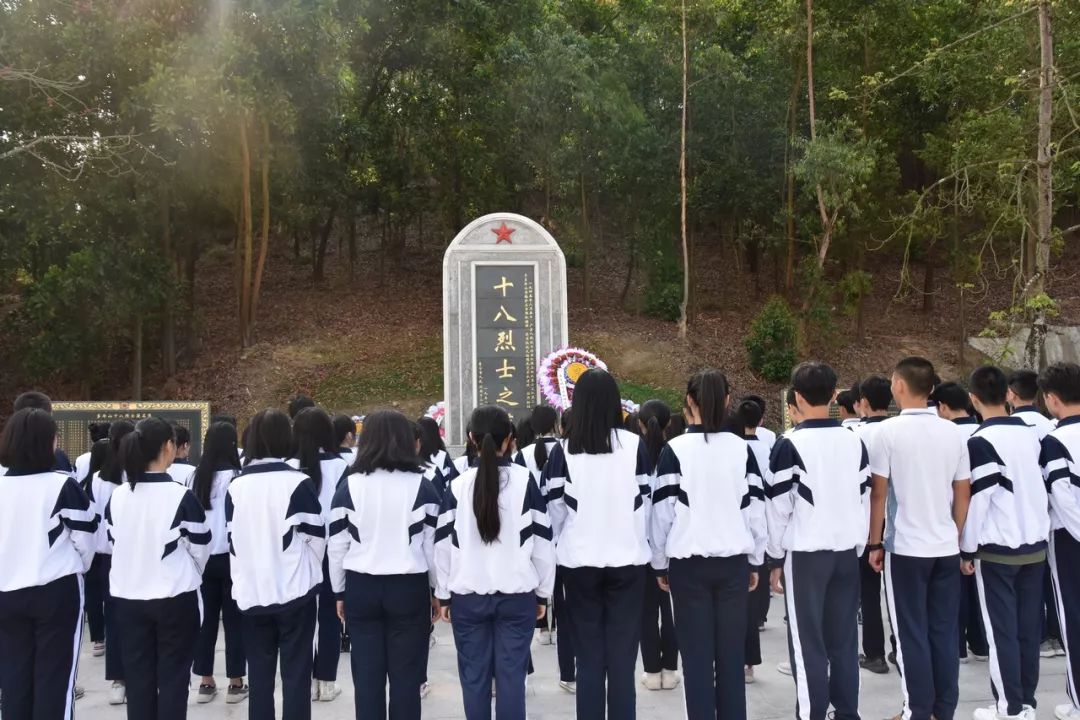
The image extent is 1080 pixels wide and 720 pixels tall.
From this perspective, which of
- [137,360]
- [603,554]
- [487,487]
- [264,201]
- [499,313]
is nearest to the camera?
[487,487]

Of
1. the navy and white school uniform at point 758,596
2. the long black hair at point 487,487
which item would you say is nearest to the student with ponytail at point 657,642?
the navy and white school uniform at point 758,596

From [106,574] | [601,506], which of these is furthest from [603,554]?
[106,574]

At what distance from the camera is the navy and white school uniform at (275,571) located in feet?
10.1

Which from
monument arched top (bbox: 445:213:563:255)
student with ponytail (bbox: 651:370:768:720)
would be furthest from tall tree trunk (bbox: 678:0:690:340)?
student with ponytail (bbox: 651:370:768:720)

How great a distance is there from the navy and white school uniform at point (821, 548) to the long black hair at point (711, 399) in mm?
332

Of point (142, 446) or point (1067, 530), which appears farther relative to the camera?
point (1067, 530)

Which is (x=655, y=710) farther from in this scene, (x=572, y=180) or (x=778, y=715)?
(x=572, y=180)

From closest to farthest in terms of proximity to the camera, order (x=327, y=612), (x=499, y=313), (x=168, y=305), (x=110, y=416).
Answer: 1. (x=327, y=612)
2. (x=110, y=416)
3. (x=499, y=313)
4. (x=168, y=305)

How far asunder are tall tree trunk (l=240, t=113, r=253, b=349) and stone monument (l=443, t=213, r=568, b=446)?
470 cm

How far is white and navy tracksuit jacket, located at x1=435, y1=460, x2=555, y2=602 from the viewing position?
9.49 ft

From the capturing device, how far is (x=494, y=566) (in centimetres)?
288

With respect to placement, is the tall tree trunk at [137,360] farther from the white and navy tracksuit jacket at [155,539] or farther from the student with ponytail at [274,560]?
the student with ponytail at [274,560]

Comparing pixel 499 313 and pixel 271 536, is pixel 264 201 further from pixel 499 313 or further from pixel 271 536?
pixel 271 536

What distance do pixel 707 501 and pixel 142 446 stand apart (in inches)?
84.2
